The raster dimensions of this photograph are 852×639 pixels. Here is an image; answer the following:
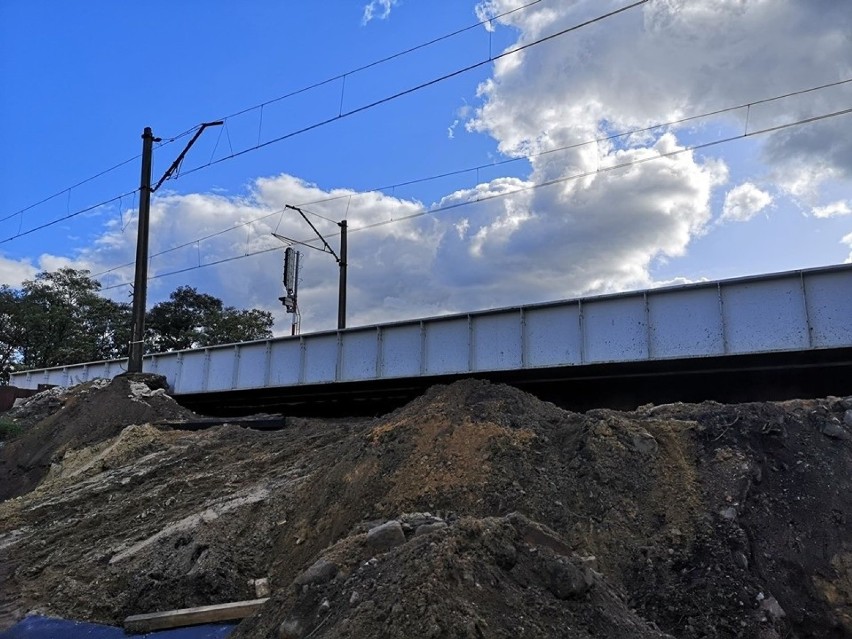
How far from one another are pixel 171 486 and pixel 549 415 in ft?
24.6

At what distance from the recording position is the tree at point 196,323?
5262 cm

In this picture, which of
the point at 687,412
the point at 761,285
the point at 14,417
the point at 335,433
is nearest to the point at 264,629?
the point at 687,412

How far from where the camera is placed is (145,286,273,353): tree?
52.6 metres

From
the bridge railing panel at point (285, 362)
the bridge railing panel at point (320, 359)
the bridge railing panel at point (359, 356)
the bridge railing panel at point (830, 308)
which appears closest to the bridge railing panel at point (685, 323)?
the bridge railing panel at point (830, 308)

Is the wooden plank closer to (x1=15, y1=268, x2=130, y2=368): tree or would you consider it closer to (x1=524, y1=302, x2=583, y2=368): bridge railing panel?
(x1=524, y1=302, x2=583, y2=368): bridge railing panel

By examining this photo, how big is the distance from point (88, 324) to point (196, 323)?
9078 millimetres

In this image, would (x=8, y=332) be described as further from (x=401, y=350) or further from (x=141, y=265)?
(x=401, y=350)

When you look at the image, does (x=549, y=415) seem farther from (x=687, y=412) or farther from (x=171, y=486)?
(x=171, y=486)

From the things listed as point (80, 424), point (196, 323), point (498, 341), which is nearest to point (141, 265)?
point (80, 424)

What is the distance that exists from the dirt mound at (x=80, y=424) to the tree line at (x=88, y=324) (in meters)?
29.0

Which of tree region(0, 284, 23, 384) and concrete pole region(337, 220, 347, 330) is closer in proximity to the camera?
concrete pole region(337, 220, 347, 330)

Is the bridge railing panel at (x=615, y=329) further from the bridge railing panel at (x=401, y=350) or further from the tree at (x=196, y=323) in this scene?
the tree at (x=196, y=323)

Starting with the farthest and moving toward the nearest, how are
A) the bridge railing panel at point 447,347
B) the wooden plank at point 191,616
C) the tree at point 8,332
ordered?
the tree at point 8,332 → the bridge railing panel at point 447,347 → the wooden plank at point 191,616

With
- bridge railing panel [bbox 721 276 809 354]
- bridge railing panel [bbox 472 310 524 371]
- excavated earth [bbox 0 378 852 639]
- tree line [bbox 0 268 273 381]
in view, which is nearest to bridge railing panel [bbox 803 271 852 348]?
bridge railing panel [bbox 721 276 809 354]
